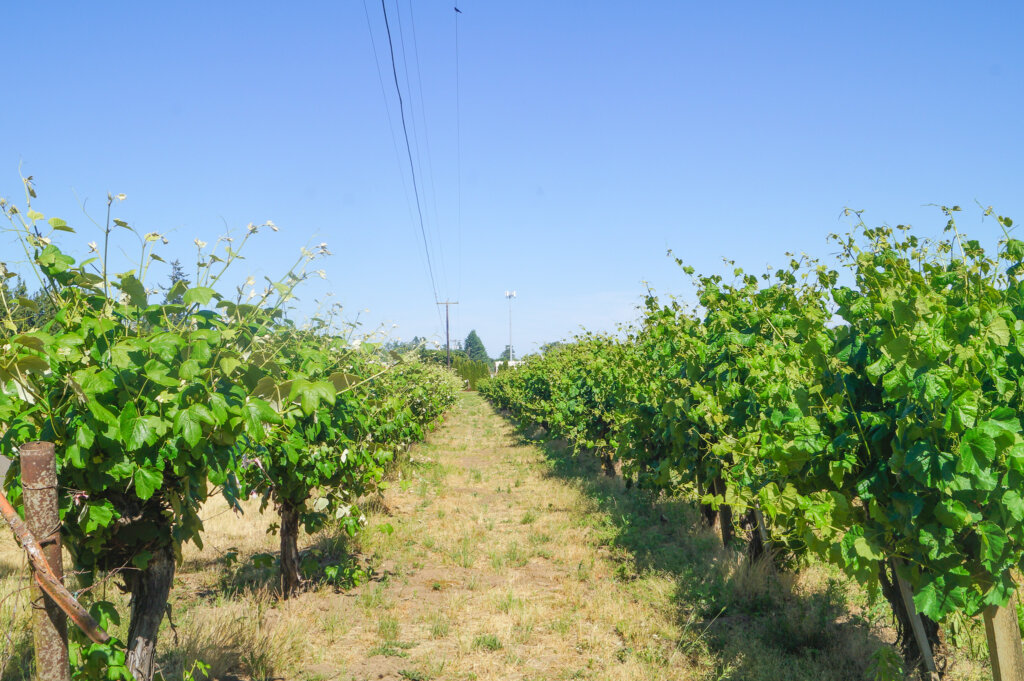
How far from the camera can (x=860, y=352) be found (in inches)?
133

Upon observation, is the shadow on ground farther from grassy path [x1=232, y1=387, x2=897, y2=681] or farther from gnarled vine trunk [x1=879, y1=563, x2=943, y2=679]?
gnarled vine trunk [x1=879, y1=563, x2=943, y2=679]


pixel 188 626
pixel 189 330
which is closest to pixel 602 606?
pixel 188 626

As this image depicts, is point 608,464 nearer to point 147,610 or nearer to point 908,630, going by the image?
point 908,630

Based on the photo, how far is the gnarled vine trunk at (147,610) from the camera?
125 inches

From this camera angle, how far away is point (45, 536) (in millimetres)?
2318

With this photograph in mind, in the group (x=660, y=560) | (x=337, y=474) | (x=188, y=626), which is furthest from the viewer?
(x=660, y=560)

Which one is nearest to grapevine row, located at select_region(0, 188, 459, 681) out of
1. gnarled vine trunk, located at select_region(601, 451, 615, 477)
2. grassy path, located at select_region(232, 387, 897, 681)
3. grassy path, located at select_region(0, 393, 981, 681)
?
grassy path, located at select_region(0, 393, 981, 681)

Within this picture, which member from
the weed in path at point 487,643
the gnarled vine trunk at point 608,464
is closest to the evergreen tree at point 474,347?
the gnarled vine trunk at point 608,464

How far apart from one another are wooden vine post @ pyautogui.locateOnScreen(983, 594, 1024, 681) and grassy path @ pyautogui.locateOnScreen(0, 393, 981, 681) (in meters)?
1.66

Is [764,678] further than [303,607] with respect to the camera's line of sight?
No

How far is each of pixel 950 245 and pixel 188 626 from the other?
18.5ft

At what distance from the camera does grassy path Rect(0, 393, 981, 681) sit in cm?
476

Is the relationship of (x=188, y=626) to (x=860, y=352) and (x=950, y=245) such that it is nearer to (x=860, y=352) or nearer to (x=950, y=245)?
(x=860, y=352)

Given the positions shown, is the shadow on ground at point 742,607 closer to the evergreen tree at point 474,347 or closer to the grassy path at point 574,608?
→ the grassy path at point 574,608
